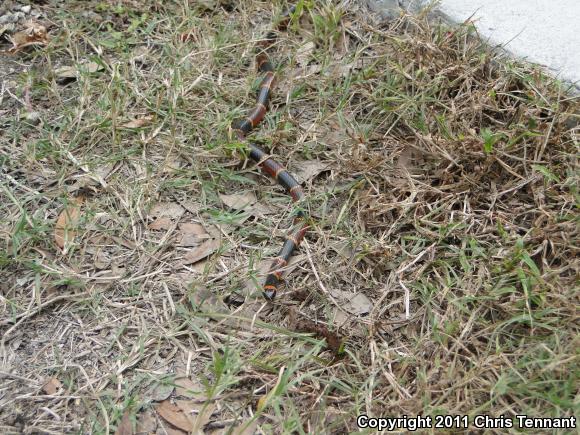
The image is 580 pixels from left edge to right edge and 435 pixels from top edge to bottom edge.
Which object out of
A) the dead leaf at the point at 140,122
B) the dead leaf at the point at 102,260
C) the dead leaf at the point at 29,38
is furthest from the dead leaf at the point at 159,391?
the dead leaf at the point at 29,38

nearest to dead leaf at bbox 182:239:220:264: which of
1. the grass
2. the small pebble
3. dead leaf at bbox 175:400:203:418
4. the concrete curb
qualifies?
the grass

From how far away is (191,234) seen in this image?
3.57m

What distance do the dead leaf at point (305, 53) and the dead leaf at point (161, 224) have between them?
1.61 meters

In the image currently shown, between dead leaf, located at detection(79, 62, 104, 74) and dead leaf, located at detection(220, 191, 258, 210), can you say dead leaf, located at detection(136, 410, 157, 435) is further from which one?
dead leaf, located at detection(79, 62, 104, 74)

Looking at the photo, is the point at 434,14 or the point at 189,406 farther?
the point at 434,14

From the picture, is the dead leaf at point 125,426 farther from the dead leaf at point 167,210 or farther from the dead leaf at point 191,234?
the dead leaf at point 167,210

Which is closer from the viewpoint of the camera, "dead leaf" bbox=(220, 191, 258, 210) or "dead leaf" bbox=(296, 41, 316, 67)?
"dead leaf" bbox=(220, 191, 258, 210)

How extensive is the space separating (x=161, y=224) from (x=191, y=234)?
188mm

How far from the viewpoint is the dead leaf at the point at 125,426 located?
272 centimetres

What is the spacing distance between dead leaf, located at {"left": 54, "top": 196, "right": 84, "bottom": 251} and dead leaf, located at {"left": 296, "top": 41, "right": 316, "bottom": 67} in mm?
1851

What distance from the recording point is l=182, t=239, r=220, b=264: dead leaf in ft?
11.3

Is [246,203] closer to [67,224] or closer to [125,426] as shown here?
[67,224]

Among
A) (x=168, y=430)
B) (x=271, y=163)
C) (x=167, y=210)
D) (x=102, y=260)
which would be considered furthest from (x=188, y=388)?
(x=271, y=163)

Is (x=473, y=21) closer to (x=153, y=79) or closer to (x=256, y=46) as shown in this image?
(x=256, y=46)
